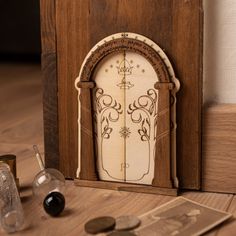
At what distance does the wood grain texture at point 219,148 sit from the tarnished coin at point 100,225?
175mm

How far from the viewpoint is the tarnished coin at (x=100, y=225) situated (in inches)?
24.4

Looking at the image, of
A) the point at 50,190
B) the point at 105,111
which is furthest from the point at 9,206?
the point at 105,111

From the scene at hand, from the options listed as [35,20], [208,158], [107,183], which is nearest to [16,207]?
[107,183]

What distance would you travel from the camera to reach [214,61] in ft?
2.47

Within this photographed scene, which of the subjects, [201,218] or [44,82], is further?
[44,82]

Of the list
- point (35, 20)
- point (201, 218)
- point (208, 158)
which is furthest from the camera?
point (35, 20)

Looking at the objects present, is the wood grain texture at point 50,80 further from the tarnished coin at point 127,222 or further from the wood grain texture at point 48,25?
the tarnished coin at point 127,222

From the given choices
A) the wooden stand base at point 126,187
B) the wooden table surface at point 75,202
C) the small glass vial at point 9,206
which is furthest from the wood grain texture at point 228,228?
the small glass vial at point 9,206

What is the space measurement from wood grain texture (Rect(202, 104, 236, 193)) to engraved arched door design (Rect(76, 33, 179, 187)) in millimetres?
48

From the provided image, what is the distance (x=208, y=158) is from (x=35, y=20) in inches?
90.1

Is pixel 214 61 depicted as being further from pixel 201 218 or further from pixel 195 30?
pixel 201 218

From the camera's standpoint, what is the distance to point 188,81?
0.73m

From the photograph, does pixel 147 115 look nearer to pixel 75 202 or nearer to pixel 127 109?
pixel 127 109

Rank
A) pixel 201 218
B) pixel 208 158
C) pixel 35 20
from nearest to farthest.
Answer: pixel 201 218, pixel 208 158, pixel 35 20
